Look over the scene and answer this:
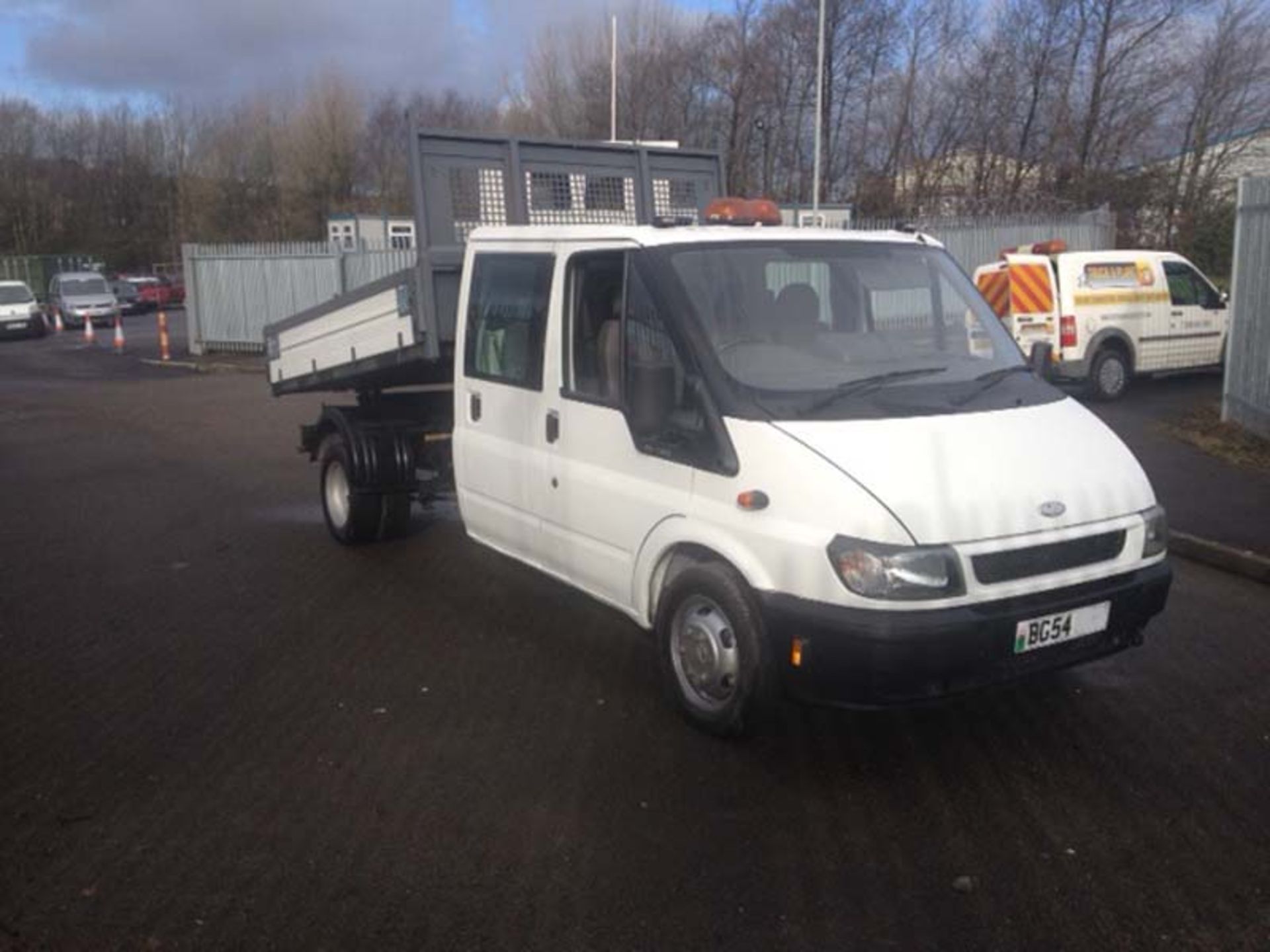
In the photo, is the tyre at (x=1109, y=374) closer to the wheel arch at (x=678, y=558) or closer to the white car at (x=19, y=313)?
the wheel arch at (x=678, y=558)

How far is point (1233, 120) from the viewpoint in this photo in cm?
3262

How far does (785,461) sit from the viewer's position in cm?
420

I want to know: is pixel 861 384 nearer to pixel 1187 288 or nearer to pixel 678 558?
pixel 678 558

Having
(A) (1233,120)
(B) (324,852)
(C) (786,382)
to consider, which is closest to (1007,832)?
(C) (786,382)

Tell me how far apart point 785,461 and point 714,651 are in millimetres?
832

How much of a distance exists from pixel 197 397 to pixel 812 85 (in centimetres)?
2734

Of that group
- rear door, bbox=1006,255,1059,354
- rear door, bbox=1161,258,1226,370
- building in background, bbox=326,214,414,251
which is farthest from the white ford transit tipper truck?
building in background, bbox=326,214,414,251

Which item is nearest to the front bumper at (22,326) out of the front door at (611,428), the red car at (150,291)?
the red car at (150,291)

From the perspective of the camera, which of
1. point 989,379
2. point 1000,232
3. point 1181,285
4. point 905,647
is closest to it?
point 905,647

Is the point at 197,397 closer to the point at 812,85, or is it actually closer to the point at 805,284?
the point at 805,284

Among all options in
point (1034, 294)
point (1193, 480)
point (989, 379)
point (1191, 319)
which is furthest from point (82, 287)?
point (989, 379)

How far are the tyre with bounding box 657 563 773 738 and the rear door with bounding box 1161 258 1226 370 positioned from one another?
12.1 metres

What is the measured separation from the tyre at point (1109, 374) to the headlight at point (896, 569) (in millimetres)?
11058

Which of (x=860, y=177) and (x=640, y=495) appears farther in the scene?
(x=860, y=177)
